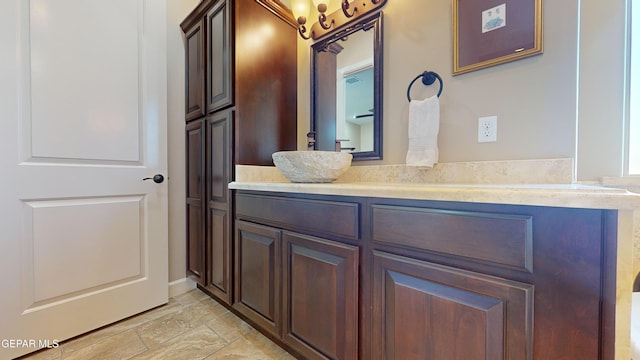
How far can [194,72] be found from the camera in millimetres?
1896

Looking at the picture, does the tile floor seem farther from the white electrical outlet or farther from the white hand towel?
the white electrical outlet

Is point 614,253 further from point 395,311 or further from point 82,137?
point 82,137

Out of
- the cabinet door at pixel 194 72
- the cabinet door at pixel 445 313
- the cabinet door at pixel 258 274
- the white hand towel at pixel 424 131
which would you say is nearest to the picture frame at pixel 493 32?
the white hand towel at pixel 424 131

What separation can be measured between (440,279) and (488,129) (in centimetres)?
78

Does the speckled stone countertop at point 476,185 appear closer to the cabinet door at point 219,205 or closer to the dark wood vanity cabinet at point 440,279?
the dark wood vanity cabinet at point 440,279

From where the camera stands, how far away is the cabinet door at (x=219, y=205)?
1542 millimetres

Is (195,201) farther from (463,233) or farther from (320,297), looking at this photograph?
(463,233)

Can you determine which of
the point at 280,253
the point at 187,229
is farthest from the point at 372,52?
the point at 187,229

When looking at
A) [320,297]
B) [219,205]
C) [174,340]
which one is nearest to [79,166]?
[219,205]

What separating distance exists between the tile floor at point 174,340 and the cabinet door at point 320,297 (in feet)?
0.97

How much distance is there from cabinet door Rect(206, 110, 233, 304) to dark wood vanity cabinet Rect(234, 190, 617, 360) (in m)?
0.50

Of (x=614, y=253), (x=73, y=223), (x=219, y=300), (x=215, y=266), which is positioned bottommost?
(x=219, y=300)

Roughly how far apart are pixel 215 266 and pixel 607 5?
2308 mm

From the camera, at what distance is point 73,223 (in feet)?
4.55
